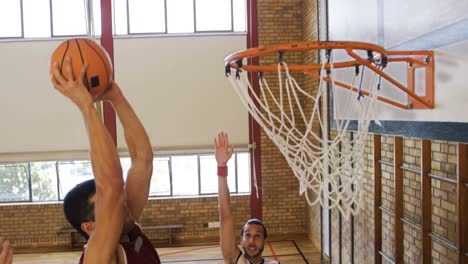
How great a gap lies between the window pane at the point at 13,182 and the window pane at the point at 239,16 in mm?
4783

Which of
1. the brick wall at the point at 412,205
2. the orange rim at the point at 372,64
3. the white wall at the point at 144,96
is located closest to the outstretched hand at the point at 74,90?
the orange rim at the point at 372,64

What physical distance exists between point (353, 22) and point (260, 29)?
3.16 m

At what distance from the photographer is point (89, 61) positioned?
1.47 m

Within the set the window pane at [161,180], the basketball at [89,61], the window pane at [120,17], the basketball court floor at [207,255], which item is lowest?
the basketball court floor at [207,255]

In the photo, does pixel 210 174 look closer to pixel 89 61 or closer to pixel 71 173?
pixel 71 173

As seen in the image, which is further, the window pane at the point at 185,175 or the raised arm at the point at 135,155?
the window pane at the point at 185,175

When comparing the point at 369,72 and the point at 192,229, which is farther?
the point at 192,229

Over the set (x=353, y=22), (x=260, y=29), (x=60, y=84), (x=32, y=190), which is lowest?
(x=32, y=190)

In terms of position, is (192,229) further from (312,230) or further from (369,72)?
(369,72)

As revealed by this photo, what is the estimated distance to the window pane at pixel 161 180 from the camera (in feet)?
23.9

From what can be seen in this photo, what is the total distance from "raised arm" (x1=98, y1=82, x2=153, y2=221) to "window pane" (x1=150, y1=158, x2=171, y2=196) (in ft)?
18.7

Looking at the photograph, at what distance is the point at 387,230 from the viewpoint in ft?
11.8

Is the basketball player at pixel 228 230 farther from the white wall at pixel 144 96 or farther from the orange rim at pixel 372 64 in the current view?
the white wall at pixel 144 96

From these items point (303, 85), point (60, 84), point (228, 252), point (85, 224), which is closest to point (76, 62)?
point (60, 84)
